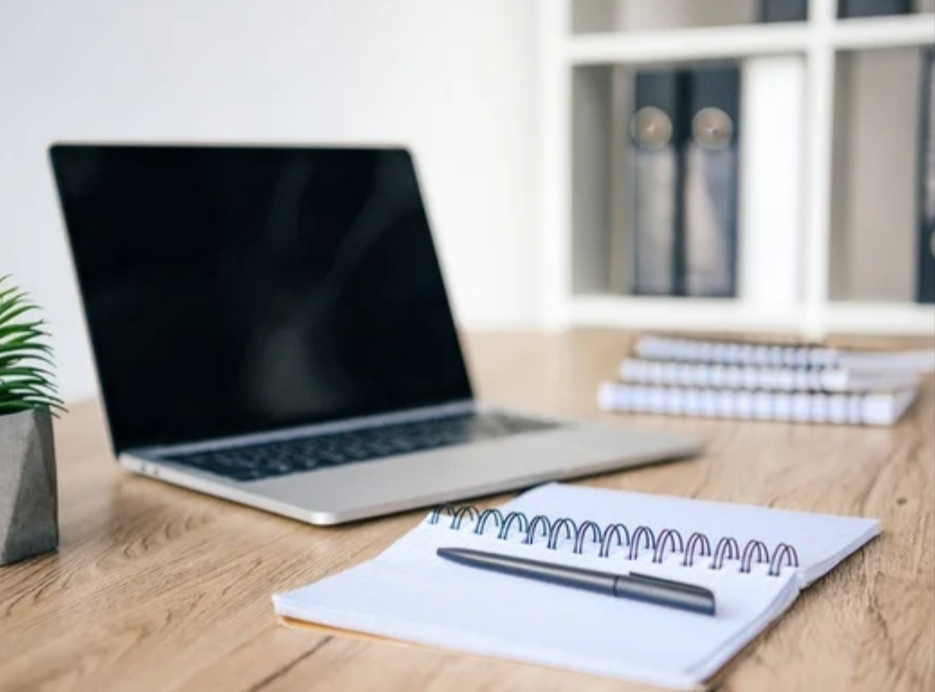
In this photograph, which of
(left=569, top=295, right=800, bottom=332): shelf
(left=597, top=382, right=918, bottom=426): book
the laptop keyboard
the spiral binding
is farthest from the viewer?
(left=569, top=295, right=800, bottom=332): shelf

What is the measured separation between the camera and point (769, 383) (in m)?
1.17

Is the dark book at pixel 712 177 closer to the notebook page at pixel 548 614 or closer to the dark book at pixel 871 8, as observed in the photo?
the dark book at pixel 871 8

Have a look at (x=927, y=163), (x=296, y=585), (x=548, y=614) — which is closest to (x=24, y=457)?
(x=296, y=585)

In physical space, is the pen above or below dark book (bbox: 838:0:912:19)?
below

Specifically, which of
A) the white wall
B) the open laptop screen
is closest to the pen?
the open laptop screen

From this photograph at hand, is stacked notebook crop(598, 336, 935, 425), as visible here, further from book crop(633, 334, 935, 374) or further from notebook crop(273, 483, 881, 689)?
notebook crop(273, 483, 881, 689)

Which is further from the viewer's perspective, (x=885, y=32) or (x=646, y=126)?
(x=646, y=126)

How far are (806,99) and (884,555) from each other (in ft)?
4.56

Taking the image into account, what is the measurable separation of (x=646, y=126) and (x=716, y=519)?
135 centimetres

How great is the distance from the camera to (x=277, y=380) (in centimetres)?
100

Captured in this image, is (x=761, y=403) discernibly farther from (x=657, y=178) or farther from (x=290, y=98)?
(x=290, y=98)

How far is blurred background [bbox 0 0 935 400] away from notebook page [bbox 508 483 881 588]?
108cm

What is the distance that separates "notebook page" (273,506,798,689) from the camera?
52 centimetres

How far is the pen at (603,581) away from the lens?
1.86ft
